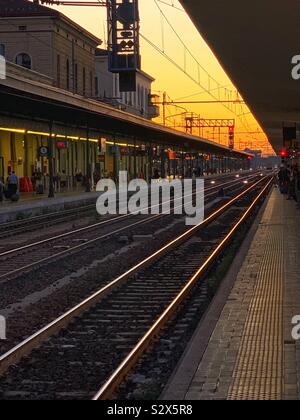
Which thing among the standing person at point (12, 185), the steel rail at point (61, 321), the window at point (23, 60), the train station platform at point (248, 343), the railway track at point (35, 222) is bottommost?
the railway track at point (35, 222)

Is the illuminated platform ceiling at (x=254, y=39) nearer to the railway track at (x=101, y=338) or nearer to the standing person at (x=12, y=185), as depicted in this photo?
the railway track at (x=101, y=338)

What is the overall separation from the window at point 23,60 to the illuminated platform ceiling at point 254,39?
36.9m

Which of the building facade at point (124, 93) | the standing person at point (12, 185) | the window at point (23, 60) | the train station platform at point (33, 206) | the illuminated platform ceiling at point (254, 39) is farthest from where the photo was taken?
the building facade at point (124, 93)

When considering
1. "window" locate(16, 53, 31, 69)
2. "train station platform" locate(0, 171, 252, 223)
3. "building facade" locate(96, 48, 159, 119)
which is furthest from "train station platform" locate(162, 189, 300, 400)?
"building facade" locate(96, 48, 159, 119)

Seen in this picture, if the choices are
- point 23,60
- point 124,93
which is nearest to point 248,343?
point 23,60

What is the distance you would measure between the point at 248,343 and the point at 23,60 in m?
53.9

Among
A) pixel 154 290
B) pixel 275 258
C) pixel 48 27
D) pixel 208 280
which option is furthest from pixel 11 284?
pixel 48 27

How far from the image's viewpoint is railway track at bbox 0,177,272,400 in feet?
Result: 23.4

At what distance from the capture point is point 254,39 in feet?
48.9

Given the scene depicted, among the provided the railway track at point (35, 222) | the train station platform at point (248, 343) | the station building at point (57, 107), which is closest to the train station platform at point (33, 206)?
the railway track at point (35, 222)

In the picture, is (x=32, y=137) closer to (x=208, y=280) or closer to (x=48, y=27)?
(x=48, y=27)

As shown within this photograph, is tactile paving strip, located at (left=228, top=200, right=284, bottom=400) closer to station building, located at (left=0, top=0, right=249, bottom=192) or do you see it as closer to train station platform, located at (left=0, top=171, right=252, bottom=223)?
train station platform, located at (left=0, top=171, right=252, bottom=223)

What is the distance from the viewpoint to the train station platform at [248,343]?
654 centimetres
